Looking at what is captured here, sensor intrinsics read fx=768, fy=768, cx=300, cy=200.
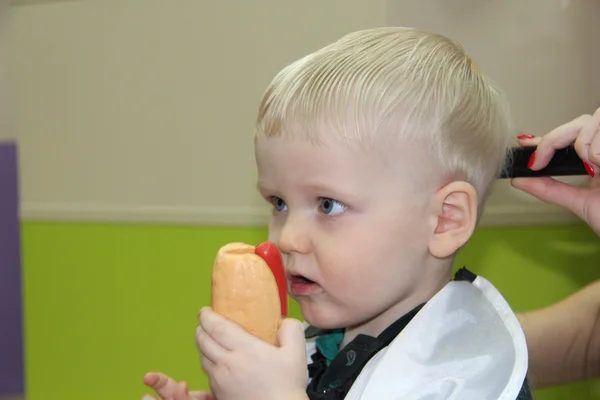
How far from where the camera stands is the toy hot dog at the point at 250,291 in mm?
796

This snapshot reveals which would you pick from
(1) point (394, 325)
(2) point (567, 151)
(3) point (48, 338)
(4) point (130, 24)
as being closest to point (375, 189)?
(1) point (394, 325)

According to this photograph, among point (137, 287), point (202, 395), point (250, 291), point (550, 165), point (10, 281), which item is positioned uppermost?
point (550, 165)

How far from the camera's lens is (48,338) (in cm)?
195

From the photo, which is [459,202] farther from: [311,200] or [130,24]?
[130,24]

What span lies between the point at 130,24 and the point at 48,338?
82cm

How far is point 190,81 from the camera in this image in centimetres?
172

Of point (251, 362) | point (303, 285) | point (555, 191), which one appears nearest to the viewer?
point (251, 362)

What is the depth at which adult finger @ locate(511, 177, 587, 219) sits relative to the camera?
1.09m

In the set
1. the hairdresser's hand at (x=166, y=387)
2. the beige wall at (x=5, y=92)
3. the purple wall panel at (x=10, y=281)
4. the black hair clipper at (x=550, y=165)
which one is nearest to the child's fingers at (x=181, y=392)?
the hairdresser's hand at (x=166, y=387)

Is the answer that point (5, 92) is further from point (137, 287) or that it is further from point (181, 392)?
point (181, 392)

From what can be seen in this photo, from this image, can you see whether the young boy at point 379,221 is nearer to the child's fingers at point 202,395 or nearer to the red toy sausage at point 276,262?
the red toy sausage at point 276,262

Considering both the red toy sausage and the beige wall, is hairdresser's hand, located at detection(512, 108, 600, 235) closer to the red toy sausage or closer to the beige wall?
the red toy sausage

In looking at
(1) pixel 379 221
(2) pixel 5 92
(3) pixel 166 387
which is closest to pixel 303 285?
(1) pixel 379 221

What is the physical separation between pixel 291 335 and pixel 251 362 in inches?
2.1
